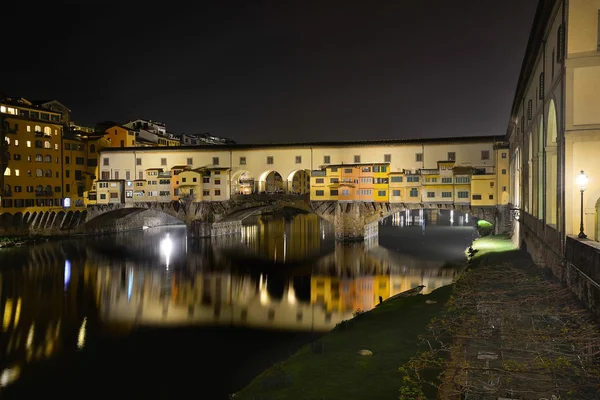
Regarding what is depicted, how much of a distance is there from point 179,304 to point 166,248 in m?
21.5

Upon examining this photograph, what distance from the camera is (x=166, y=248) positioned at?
43.9m

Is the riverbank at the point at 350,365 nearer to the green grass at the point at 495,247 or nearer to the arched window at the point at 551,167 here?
the arched window at the point at 551,167

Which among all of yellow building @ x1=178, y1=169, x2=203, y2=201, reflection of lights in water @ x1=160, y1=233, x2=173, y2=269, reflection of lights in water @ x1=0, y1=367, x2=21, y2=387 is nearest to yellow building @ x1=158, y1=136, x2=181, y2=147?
yellow building @ x1=178, y1=169, x2=203, y2=201

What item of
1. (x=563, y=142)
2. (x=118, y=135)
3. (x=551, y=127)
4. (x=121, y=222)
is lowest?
(x=121, y=222)

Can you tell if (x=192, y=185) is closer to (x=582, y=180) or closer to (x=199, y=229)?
(x=199, y=229)

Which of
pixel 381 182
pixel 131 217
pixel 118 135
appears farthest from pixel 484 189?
pixel 118 135

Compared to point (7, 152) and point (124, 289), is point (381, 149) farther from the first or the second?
point (7, 152)

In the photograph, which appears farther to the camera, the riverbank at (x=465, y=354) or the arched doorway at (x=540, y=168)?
the arched doorway at (x=540, y=168)

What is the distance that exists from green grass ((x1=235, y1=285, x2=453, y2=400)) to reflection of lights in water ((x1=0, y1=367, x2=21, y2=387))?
26.8 feet

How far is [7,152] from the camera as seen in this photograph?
47.9 meters

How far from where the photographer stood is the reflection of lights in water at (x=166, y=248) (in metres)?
39.0

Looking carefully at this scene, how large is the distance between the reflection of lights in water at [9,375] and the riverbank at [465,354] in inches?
324

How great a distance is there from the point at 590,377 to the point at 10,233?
176 ft

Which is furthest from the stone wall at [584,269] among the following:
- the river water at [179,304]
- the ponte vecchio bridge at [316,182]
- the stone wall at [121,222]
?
the stone wall at [121,222]
